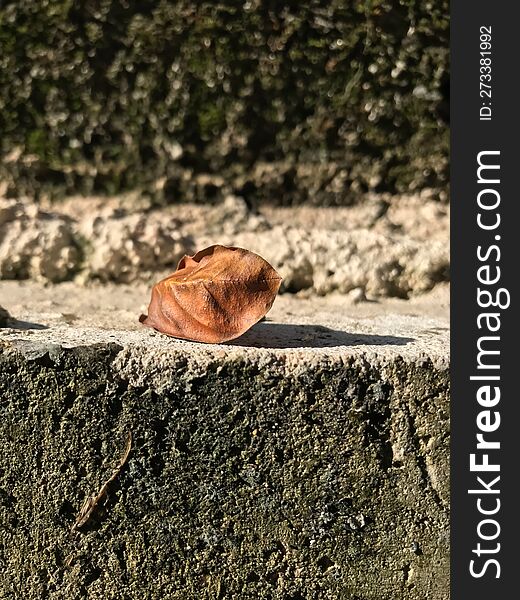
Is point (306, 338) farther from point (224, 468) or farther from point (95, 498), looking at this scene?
point (95, 498)

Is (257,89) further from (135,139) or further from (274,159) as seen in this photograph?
(135,139)

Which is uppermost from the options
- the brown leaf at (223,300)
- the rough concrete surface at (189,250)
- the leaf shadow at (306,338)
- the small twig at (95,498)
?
the rough concrete surface at (189,250)

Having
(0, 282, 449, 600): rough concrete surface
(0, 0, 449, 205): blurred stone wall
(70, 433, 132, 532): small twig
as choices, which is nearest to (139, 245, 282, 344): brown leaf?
(0, 282, 449, 600): rough concrete surface

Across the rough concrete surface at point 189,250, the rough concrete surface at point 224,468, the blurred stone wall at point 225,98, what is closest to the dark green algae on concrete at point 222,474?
the rough concrete surface at point 224,468

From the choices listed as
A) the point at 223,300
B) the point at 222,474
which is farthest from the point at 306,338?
the point at 222,474

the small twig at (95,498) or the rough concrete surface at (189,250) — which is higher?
the rough concrete surface at (189,250)

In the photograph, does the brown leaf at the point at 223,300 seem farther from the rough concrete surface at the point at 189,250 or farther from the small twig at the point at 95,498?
the rough concrete surface at the point at 189,250

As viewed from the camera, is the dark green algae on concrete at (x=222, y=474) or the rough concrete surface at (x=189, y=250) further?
the rough concrete surface at (x=189, y=250)
